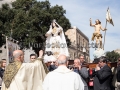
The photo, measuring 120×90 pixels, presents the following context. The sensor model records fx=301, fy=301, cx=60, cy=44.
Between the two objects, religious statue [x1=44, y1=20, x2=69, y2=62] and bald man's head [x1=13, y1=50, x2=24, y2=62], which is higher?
religious statue [x1=44, y1=20, x2=69, y2=62]

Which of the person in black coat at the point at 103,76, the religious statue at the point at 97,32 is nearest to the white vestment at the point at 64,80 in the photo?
the person in black coat at the point at 103,76

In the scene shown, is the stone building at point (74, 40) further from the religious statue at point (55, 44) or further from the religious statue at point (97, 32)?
the religious statue at point (97, 32)

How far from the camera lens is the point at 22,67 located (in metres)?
7.25

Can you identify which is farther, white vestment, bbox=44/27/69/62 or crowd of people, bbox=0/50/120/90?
white vestment, bbox=44/27/69/62

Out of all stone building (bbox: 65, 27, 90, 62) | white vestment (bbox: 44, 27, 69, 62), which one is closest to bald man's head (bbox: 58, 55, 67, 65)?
white vestment (bbox: 44, 27, 69, 62)

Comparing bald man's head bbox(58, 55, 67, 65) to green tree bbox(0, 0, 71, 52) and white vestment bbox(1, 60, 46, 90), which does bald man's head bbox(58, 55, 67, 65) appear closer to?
white vestment bbox(1, 60, 46, 90)

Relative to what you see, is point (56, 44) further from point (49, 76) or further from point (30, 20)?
point (30, 20)

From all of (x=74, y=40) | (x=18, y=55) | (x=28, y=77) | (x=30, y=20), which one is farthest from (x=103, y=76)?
(x=74, y=40)

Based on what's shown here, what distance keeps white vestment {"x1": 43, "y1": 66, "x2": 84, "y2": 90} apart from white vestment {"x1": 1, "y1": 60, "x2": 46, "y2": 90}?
4.21ft

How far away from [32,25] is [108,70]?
25.3 m

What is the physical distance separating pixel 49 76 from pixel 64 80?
1.08 feet

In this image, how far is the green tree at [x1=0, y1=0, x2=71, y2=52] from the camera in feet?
107

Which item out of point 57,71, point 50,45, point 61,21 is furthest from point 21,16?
point 57,71

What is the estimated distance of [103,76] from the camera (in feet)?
26.1
